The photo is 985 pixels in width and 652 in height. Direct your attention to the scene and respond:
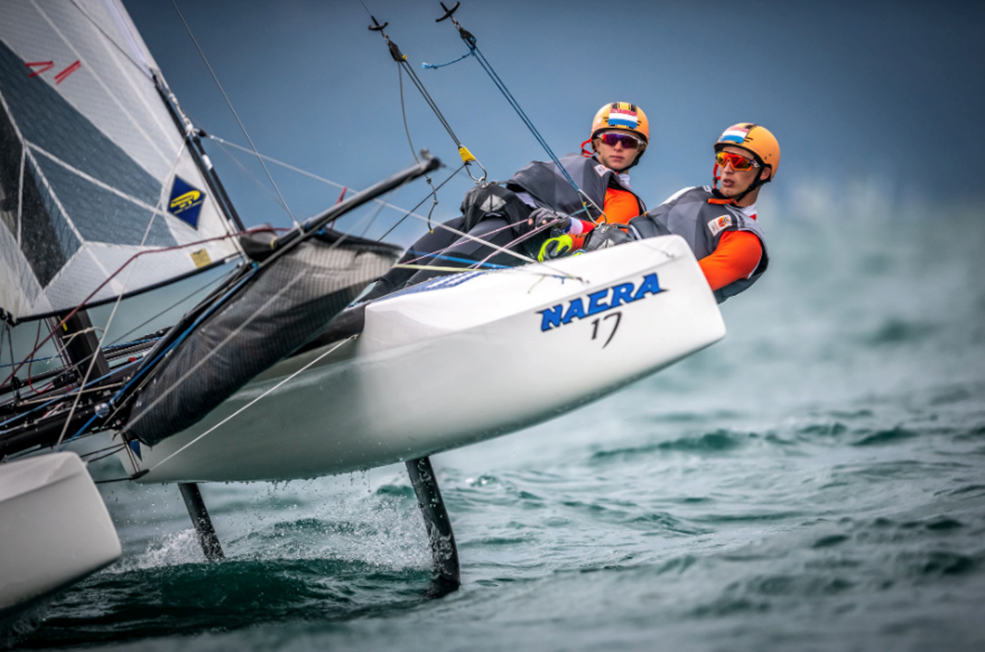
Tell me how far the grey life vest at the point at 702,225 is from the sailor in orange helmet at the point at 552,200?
19 centimetres

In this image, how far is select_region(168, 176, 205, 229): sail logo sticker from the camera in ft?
8.77

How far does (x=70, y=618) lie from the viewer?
2.46 m

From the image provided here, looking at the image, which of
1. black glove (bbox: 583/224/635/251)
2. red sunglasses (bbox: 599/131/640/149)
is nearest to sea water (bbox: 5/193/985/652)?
black glove (bbox: 583/224/635/251)

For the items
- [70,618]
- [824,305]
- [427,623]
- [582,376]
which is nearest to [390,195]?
[582,376]

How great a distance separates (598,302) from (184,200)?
4.95 feet

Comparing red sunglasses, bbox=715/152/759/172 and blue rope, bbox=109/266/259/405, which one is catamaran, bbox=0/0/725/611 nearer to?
blue rope, bbox=109/266/259/405

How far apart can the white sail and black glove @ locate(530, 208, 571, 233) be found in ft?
3.50

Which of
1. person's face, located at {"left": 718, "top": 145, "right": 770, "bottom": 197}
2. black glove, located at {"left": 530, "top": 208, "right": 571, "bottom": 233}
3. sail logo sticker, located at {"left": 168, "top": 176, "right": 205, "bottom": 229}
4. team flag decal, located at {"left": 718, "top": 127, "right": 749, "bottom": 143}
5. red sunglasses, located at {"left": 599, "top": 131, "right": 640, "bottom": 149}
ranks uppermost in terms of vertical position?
sail logo sticker, located at {"left": 168, "top": 176, "right": 205, "bottom": 229}

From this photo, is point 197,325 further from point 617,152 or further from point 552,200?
point 617,152

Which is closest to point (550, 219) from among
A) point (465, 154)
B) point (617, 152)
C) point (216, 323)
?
point (465, 154)

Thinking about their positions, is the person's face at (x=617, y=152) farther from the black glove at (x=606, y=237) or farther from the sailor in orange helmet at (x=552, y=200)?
the black glove at (x=606, y=237)

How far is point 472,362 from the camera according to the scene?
235cm

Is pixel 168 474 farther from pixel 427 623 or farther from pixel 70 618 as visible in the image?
pixel 427 623

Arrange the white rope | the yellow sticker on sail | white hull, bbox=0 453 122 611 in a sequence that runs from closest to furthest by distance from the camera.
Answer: white hull, bbox=0 453 122 611 < the white rope < the yellow sticker on sail
